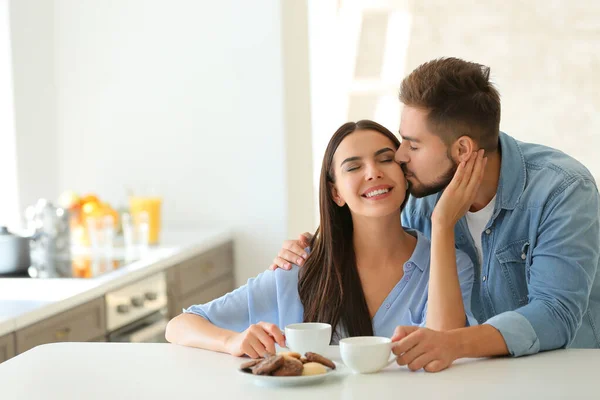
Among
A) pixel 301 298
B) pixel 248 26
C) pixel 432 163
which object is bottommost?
pixel 301 298

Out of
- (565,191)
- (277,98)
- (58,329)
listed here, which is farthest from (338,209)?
(277,98)

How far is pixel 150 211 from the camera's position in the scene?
3.87 meters

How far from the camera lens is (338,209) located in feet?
7.82

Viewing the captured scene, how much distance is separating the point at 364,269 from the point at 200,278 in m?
1.62

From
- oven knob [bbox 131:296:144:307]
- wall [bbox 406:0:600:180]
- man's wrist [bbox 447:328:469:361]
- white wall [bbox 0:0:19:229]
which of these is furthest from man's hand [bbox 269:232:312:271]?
wall [bbox 406:0:600:180]

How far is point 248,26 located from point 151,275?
1.36 m

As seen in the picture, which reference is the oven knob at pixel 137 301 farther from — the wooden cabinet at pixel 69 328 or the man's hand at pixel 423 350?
the man's hand at pixel 423 350

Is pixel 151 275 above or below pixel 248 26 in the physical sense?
below

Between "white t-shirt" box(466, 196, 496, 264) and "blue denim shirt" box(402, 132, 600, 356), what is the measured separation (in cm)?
2

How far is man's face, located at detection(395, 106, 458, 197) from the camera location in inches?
86.8

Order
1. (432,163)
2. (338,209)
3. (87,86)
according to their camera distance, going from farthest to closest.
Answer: (87,86)
(338,209)
(432,163)

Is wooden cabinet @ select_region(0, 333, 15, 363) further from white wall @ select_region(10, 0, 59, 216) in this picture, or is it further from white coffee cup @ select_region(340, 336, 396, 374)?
white wall @ select_region(10, 0, 59, 216)

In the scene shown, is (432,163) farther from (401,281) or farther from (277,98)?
(277,98)

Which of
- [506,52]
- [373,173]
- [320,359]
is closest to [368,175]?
[373,173]
